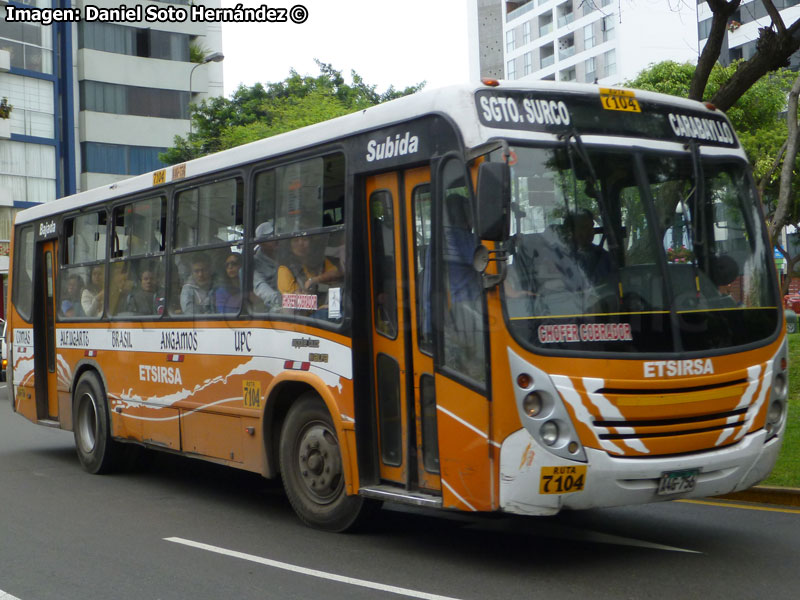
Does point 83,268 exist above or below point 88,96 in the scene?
below

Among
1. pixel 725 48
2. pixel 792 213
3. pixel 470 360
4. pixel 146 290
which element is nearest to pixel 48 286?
pixel 146 290

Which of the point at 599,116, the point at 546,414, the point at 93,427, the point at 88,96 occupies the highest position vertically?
the point at 88,96

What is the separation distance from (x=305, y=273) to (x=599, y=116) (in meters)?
2.47

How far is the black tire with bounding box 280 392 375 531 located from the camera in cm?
765

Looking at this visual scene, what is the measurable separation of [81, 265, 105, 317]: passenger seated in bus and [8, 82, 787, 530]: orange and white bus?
2756mm

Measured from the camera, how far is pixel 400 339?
7.08 m

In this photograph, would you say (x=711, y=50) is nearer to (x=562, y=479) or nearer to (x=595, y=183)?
(x=595, y=183)

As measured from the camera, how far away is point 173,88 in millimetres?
49438

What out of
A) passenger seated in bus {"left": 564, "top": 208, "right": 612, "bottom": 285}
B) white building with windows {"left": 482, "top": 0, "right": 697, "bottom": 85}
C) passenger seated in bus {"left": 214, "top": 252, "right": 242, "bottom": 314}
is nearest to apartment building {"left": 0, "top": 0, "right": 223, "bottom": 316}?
white building with windows {"left": 482, "top": 0, "right": 697, "bottom": 85}

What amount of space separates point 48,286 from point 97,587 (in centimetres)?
689

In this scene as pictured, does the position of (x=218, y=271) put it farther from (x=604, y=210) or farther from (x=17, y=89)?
(x=17, y=89)

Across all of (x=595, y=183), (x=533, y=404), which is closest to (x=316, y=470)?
(x=533, y=404)

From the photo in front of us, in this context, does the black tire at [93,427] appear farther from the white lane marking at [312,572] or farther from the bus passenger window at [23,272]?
the white lane marking at [312,572]

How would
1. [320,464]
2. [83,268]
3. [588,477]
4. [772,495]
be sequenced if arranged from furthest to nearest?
[83,268]
[772,495]
[320,464]
[588,477]
